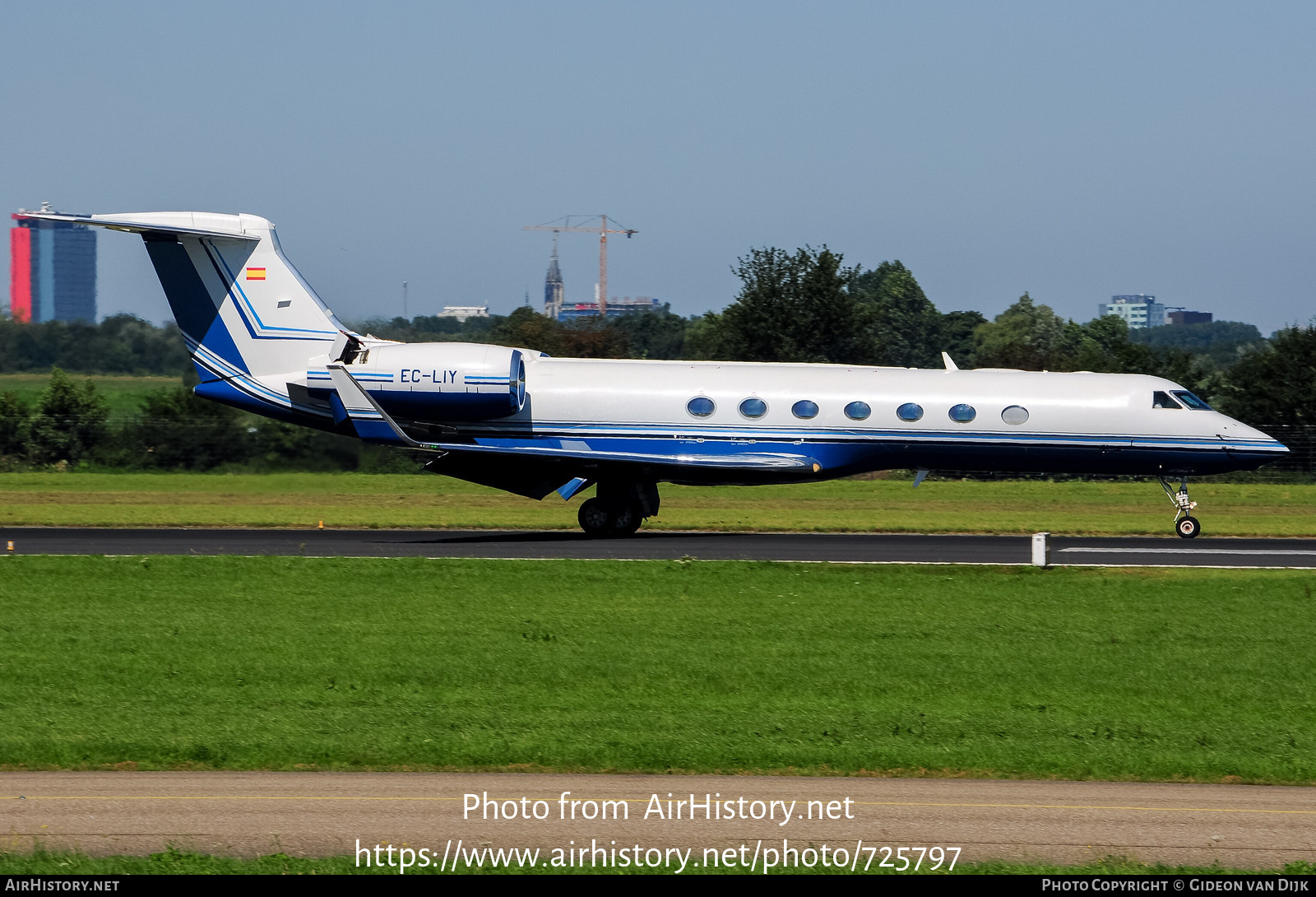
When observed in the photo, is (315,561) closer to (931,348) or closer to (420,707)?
(420,707)

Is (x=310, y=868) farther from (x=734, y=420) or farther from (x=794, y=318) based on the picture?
(x=794, y=318)

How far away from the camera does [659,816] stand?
910 centimetres

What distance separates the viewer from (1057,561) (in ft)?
80.0

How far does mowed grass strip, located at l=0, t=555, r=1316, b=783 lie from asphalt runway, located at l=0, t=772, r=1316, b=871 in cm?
45

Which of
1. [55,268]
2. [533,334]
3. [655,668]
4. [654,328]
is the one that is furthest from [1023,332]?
[655,668]

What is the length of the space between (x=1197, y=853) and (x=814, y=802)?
245 centimetres

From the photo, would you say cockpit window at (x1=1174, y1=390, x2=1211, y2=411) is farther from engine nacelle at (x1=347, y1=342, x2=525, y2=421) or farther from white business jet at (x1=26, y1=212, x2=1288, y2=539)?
engine nacelle at (x1=347, y1=342, x2=525, y2=421)

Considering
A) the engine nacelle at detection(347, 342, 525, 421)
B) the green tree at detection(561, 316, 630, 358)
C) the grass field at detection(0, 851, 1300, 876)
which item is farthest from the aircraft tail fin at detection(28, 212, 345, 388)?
the green tree at detection(561, 316, 630, 358)

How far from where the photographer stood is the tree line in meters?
39.1

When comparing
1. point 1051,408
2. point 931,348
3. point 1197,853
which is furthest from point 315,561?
point 931,348

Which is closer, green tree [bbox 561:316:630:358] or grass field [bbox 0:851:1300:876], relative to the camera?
grass field [bbox 0:851:1300:876]

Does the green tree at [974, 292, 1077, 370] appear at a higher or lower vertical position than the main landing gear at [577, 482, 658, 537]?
higher

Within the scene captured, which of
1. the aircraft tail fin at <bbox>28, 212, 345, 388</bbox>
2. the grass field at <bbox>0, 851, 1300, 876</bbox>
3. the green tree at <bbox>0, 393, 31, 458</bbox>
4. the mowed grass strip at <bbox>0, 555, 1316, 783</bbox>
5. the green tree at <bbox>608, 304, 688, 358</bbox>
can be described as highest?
the green tree at <bbox>608, 304, 688, 358</bbox>

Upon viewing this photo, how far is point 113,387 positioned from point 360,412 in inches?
993
